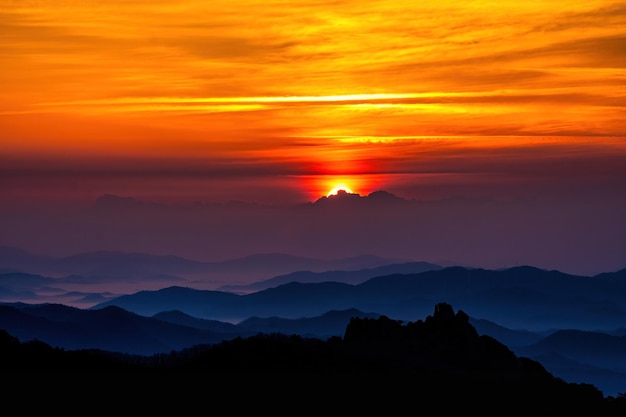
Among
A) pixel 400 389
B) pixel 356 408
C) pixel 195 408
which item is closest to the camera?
pixel 195 408

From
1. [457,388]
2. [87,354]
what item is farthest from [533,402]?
[87,354]

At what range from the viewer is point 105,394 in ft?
196

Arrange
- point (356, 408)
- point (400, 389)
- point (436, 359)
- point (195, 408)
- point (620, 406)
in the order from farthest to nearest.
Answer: point (436, 359) → point (620, 406) → point (400, 389) → point (356, 408) → point (195, 408)

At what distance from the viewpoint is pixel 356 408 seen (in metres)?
62.6

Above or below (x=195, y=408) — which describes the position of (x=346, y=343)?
above

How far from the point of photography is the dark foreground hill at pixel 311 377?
6197 centimetres

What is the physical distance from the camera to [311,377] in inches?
2689

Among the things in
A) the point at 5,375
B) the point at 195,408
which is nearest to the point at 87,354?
the point at 5,375

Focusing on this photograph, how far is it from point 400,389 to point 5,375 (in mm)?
22409

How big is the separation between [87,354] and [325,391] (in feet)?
53.5

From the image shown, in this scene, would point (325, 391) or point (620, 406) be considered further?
point (620, 406)

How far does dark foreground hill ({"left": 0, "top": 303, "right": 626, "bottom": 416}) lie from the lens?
6197 cm

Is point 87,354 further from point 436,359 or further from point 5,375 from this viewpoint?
point 436,359

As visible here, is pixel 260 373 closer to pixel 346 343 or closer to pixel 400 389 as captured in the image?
pixel 400 389
